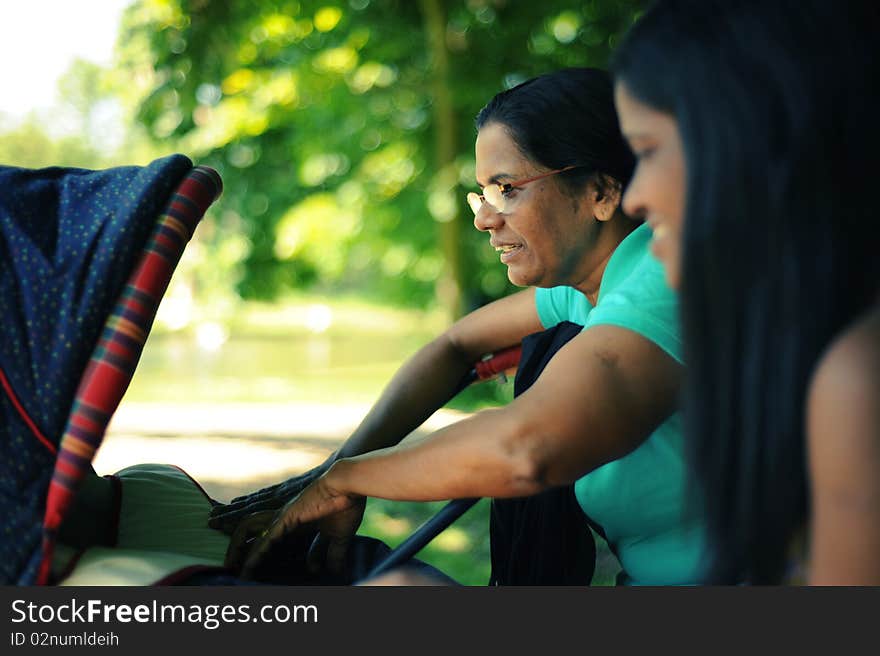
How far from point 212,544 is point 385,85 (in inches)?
246

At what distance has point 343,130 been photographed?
7691 mm

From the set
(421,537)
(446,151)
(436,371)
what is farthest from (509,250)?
(446,151)

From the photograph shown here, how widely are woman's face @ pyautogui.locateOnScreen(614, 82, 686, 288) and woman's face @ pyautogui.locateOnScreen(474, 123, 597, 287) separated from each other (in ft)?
2.25

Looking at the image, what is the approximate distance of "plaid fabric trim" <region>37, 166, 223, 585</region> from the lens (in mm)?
1306

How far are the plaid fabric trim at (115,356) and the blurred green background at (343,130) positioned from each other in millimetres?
2986

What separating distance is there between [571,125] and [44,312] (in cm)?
102

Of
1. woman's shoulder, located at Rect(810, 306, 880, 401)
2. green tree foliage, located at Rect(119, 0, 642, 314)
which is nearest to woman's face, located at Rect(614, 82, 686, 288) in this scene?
woman's shoulder, located at Rect(810, 306, 880, 401)

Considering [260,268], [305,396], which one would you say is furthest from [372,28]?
[305,396]

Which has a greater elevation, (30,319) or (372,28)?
(372,28)

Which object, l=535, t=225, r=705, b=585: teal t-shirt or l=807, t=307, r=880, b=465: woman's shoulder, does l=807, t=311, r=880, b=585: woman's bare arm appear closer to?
l=807, t=307, r=880, b=465: woman's shoulder

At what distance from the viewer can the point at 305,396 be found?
10047 mm

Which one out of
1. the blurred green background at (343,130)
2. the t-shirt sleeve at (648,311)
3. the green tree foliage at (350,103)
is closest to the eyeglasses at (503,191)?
the t-shirt sleeve at (648,311)

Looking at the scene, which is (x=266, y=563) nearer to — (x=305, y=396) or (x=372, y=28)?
(x=372, y=28)

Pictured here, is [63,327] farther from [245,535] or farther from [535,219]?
[535,219]
